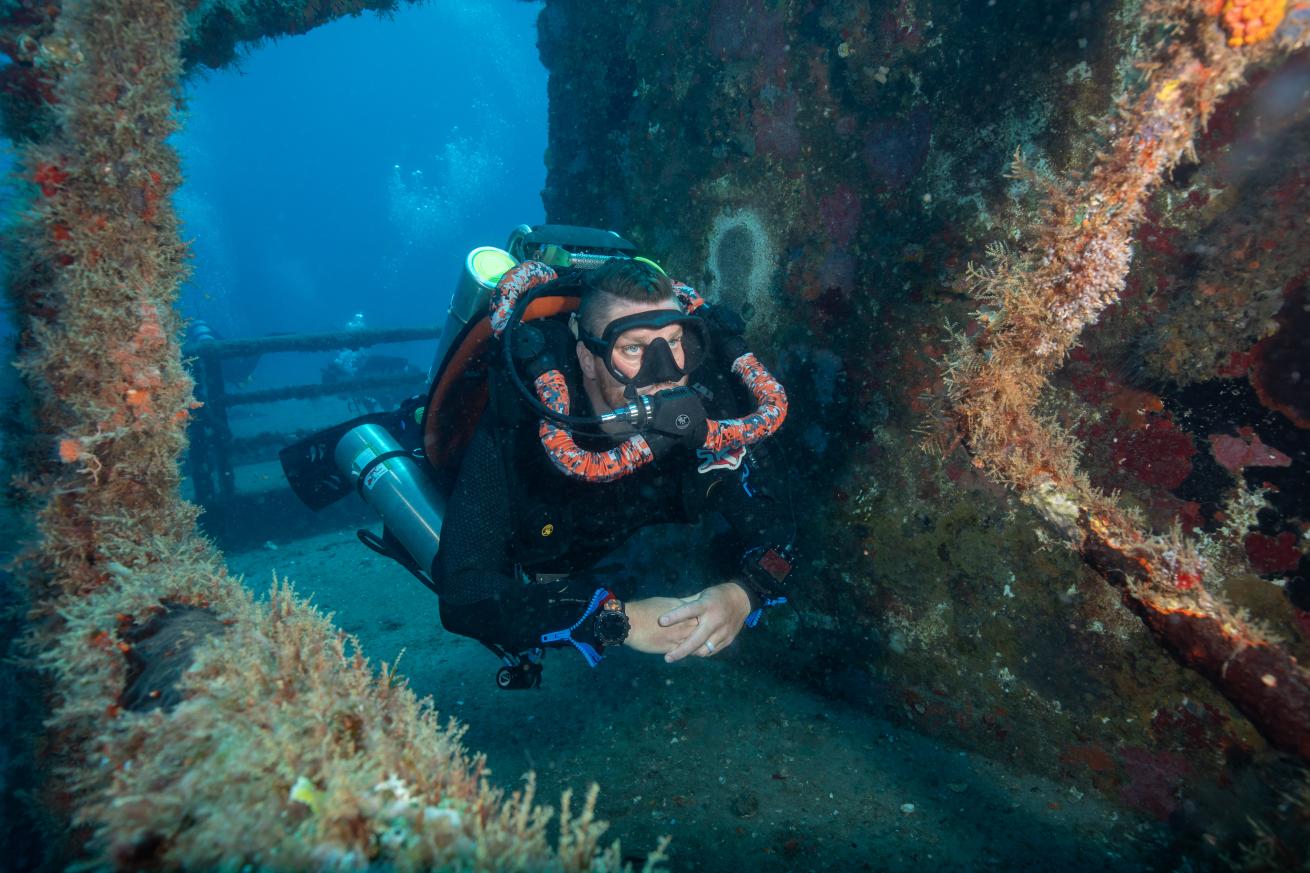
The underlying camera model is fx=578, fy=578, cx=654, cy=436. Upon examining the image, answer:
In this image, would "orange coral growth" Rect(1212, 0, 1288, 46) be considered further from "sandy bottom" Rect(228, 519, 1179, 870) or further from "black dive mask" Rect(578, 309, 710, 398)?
"sandy bottom" Rect(228, 519, 1179, 870)

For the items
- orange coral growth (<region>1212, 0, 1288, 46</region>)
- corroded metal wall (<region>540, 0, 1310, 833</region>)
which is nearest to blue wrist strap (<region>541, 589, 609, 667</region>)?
corroded metal wall (<region>540, 0, 1310, 833</region>)

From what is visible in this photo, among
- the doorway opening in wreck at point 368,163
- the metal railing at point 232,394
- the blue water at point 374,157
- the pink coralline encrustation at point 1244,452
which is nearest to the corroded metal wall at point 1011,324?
the pink coralline encrustation at point 1244,452

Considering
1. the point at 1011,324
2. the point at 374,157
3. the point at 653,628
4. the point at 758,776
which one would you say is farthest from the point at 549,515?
the point at 374,157

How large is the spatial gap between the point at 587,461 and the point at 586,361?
78 centimetres

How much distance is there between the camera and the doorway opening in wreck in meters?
76.2

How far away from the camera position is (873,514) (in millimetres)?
3357

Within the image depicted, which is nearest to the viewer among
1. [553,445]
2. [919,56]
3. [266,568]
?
[553,445]

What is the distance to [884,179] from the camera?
3.36 m

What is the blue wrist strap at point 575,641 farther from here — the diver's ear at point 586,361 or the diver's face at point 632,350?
the diver's ear at point 586,361

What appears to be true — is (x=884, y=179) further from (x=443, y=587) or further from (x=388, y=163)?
(x=388, y=163)

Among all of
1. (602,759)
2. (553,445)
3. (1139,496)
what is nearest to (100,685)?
(553,445)

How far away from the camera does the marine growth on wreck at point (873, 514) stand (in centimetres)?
150

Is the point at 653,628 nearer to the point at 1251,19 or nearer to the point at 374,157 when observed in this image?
the point at 1251,19

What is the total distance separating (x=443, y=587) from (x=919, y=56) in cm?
384
